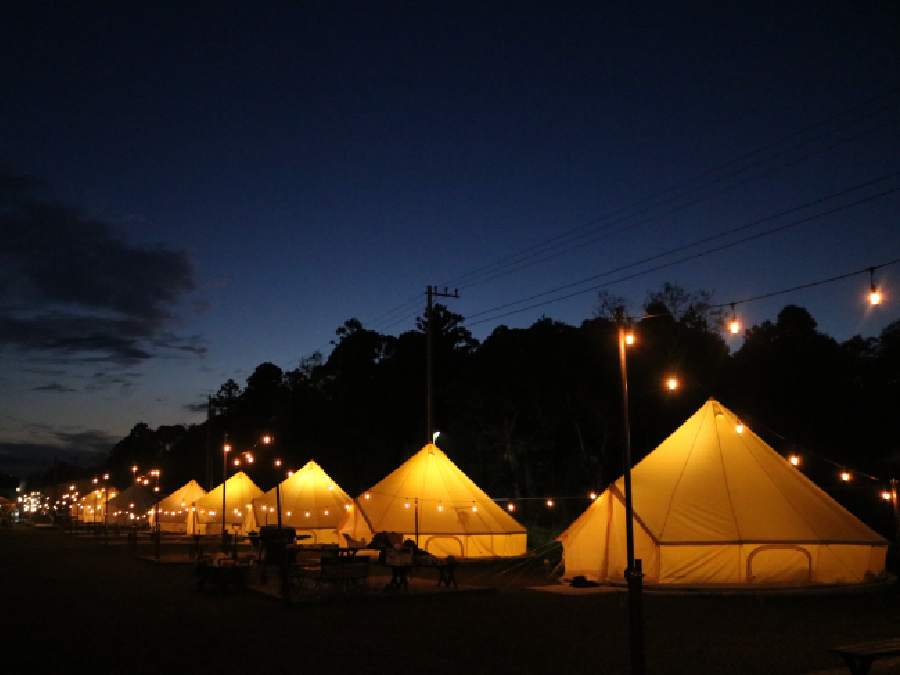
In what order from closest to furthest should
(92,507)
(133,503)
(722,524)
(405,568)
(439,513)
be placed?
1. (405,568)
2. (722,524)
3. (439,513)
4. (133,503)
5. (92,507)

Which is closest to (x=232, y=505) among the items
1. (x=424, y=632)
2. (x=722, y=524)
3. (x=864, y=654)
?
(x=722, y=524)

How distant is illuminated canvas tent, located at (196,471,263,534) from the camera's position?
48094mm

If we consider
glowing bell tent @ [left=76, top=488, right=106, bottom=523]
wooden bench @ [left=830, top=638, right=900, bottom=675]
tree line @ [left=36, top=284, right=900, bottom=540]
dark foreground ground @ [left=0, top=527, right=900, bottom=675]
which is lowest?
glowing bell tent @ [left=76, top=488, right=106, bottom=523]

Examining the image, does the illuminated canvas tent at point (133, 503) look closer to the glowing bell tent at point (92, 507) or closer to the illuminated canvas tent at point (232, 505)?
the glowing bell tent at point (92, 507)

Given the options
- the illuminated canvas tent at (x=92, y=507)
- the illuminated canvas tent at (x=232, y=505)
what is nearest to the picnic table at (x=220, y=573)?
the illuminated canvas tent at (x=232, y=505)

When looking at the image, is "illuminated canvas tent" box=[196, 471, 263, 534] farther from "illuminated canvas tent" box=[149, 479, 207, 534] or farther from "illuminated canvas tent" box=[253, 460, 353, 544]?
"illuminated canvas tent" box=[253, 460, 353, 544]

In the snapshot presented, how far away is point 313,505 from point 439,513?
10.7m

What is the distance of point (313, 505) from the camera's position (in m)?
38.4

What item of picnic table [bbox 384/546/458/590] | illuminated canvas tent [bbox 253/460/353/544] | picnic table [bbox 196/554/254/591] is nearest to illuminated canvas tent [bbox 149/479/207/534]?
illuminated canvas tent [bbox 253/460/353/544]

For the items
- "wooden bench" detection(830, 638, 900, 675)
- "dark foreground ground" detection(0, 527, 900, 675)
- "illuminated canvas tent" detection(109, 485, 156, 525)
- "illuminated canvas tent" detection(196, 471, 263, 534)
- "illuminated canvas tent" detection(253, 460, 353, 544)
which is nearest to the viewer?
"wooden bench" detection(830, 638, 900, 675)

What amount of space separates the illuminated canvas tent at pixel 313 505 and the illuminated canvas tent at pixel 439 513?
7.07 meters

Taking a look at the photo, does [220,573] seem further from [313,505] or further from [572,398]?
[572,398]

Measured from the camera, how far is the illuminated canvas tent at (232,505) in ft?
158

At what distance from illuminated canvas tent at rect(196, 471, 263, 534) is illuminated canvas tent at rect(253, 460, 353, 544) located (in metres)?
8.26
